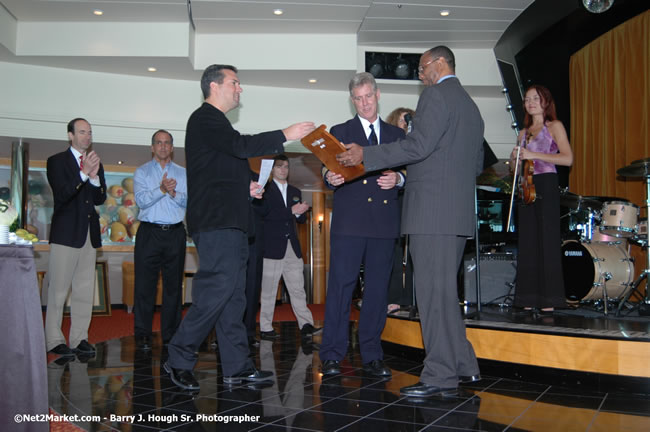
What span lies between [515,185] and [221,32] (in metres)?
4.90

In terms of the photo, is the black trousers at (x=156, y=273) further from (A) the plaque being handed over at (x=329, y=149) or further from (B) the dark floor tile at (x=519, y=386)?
(B) the dark floor tile at (x=519, y=386)

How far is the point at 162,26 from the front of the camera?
280 inches

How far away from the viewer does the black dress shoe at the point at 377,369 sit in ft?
10.8

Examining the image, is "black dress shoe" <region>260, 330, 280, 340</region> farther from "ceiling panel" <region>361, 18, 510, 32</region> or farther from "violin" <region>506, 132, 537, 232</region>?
"ceiling panel" <region>361, 18, 510, 32</region>

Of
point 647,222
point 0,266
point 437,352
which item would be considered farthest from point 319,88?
point 0,266

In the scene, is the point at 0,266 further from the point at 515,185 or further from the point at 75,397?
the point at 515,185

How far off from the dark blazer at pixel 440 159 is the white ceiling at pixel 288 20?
13.8 ft

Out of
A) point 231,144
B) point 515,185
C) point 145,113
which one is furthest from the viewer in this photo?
point 145,113

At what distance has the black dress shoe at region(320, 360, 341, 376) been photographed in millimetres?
3357

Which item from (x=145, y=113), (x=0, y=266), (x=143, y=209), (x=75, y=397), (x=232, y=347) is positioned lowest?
(x=75, y=397)

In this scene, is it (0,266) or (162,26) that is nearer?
(0,266)

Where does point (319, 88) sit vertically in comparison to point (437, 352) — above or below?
above

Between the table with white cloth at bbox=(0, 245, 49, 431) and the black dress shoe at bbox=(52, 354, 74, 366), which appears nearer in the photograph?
the table with white cloth at bbox=(0, 245, 49, 431)

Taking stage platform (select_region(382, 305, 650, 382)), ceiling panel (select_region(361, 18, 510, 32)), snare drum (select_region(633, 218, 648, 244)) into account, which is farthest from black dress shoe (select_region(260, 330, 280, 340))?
ceiling panel (select_region(361, 18, 510, 32))
